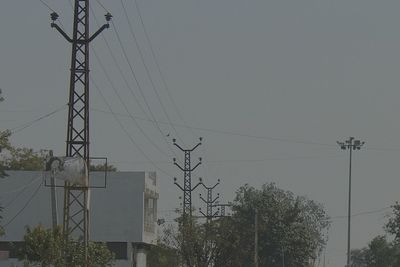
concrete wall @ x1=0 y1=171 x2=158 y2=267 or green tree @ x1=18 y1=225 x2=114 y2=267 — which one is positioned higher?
concrete wall @ x1=0 y1=171 x2=158 y2=267

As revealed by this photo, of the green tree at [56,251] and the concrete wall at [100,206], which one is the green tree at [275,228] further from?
the green tree at [56,251]

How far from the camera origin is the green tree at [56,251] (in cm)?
3456

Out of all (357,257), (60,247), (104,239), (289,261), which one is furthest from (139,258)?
(357,257)

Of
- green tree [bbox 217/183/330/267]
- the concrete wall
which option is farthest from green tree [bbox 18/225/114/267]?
green tree [bbox 217/183/330/267]

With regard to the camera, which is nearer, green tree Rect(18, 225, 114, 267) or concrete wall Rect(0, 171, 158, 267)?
green tree Rect(18, 225, 114, 267)

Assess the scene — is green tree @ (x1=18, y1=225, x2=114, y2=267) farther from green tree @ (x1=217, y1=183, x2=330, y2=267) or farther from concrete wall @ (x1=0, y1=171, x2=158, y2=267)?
green tree @ (x1=217, y1=183, x2=330, y2=267)

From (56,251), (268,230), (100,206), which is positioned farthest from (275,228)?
(56,251)

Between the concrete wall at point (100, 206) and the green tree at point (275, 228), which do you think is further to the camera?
the green tree at point (275, 228)

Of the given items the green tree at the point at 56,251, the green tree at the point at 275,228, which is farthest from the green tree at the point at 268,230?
the green tree at the point at 56,251

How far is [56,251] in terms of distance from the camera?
35906mm

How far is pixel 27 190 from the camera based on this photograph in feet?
230

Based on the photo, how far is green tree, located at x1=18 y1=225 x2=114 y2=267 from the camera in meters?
34.6

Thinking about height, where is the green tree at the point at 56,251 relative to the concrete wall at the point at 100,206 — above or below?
below

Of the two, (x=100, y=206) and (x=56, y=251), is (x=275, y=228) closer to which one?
(x=100, y=206)
